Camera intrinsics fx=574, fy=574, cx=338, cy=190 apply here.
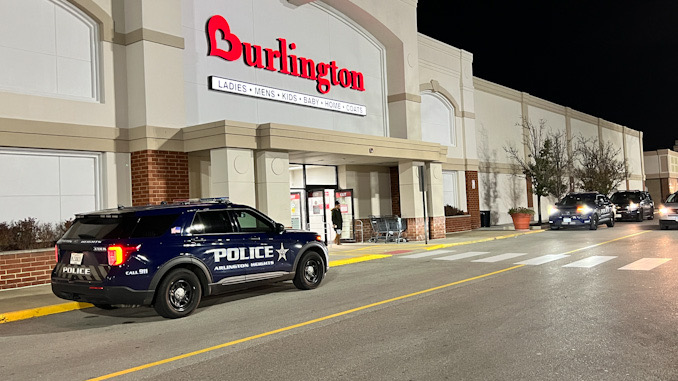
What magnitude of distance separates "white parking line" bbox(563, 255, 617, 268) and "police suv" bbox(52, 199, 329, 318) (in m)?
7.31

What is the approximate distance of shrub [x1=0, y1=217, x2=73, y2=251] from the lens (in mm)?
12844

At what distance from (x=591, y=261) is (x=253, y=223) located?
848 cm

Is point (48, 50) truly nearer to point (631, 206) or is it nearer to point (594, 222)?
point (594, 222)

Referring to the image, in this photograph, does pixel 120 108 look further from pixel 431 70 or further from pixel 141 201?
pixel 431 70

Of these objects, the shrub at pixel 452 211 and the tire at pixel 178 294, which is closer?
the tire at pixel 178 294

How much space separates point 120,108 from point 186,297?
7.95 m

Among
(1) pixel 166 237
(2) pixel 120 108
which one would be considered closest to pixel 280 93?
(2) pixel 120 108

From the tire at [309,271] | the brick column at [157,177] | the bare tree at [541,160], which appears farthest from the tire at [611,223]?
the brick column at [157,177]

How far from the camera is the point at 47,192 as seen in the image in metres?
13.9

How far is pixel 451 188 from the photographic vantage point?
96.9 feet

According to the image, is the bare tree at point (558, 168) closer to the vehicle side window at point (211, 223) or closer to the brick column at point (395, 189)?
the brick column at point (395, 189)

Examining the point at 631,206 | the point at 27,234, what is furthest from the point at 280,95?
the point at 631,206

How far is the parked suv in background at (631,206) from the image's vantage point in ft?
105

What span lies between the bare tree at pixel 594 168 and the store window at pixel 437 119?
16.7 metres
